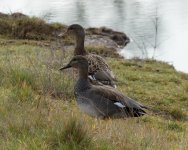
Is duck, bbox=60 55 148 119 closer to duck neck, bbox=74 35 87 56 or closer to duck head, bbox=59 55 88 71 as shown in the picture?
duck head, bbox=59 55 88 71

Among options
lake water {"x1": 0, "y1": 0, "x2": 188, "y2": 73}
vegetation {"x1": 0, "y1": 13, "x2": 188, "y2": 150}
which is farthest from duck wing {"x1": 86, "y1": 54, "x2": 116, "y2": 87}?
lake water {"x1": 0, "y1": 0, "x2": 188, "y2": 73}

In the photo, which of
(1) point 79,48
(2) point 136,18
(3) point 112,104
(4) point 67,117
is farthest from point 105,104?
(2) point 136,18

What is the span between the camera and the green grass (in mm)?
4869

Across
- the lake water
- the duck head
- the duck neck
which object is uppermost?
the duck head

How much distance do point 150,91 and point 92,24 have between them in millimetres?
19227

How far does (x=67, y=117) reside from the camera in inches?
207

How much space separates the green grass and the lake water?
10380mm

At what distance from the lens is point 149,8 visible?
3575cm

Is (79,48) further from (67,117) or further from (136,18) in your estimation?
(136,18)

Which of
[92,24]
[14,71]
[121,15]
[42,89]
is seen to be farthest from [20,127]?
[121,15]

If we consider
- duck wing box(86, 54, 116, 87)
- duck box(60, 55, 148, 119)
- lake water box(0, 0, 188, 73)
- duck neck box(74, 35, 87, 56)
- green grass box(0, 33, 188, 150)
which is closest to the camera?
green grass box(0, 33, 188, 150)

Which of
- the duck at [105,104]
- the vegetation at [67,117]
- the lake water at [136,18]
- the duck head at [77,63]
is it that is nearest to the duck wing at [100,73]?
the vegetation at [67,117]

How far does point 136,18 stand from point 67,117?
91.4ft

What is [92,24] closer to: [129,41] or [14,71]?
[129,41]
